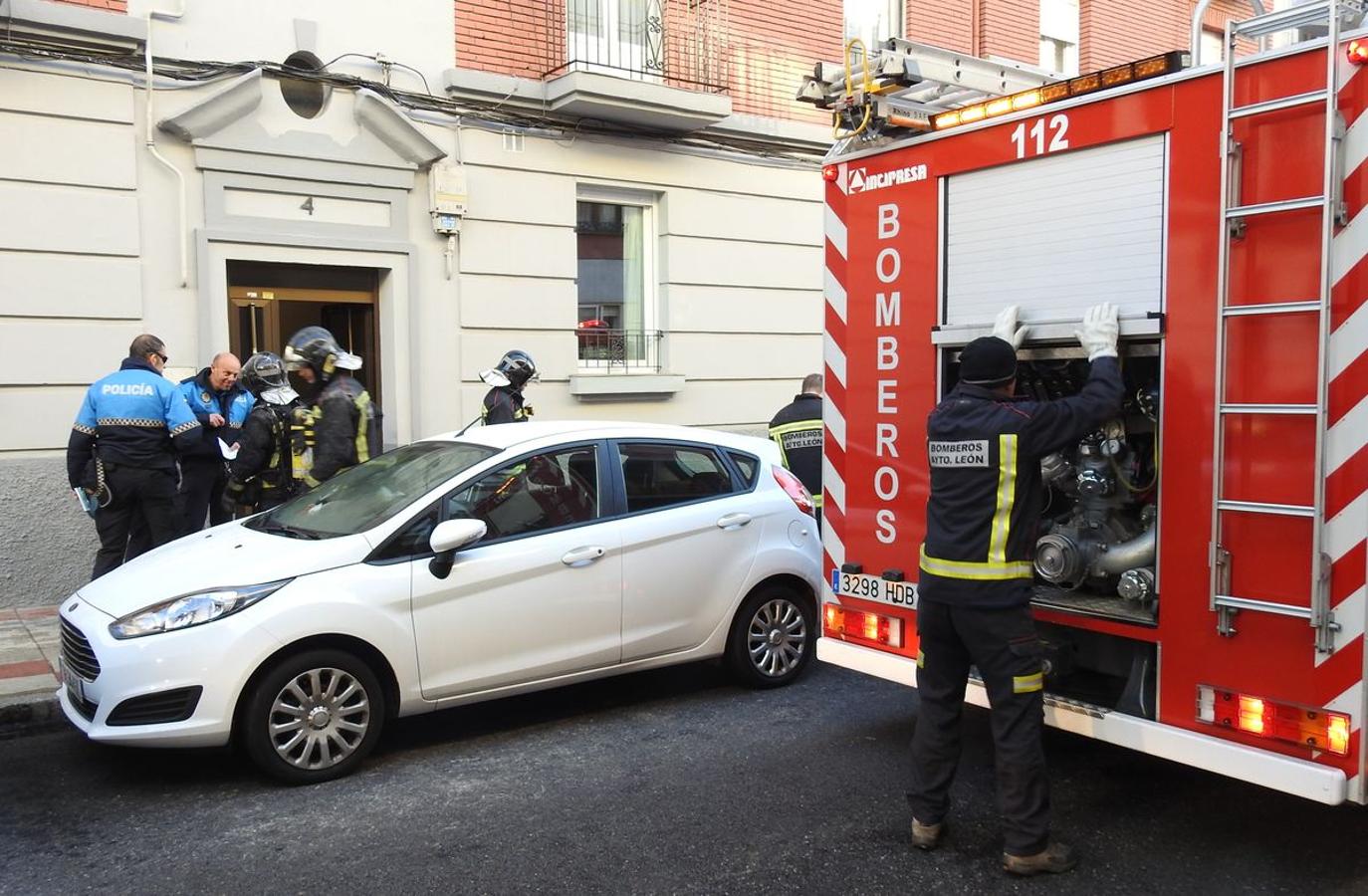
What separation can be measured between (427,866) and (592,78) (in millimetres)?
7614

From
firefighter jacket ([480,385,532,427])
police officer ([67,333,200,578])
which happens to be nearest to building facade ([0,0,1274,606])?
police officer ([67,333,200,578])

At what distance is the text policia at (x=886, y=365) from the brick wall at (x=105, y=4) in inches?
256

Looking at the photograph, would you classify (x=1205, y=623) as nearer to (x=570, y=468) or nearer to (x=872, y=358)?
(x=872, y=358)

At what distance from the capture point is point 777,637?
629cm

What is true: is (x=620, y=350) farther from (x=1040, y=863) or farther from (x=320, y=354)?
(x=1040, y=863)

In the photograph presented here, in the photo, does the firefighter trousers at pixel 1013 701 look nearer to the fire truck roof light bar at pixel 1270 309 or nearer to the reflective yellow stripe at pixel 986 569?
the reflective yellow stripe at pixel 986 569

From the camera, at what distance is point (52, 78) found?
26.7ft

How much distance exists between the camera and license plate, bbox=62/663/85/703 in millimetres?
4859

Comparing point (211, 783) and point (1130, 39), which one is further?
point (1130, 39)

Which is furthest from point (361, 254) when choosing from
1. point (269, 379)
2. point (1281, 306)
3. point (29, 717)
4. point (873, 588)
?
point (1281, 306)

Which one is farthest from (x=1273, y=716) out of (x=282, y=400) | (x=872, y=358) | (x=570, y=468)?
(x=282, y=400)

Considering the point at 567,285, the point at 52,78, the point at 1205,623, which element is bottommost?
the point at 1205,623

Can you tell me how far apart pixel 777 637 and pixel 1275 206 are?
3.57m

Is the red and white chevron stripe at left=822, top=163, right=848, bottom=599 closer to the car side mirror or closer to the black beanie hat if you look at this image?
the black beanie hat
